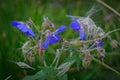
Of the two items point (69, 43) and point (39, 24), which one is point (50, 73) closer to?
point (69, 43)

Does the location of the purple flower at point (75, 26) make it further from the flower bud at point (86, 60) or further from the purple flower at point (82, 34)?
the flower bud at point (86, 60)

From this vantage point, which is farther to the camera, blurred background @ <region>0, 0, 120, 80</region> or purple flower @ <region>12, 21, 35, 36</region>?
blurred background @ <region>0, 0, 120, 80</region>

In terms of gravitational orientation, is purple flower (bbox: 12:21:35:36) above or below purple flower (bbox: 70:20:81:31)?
above

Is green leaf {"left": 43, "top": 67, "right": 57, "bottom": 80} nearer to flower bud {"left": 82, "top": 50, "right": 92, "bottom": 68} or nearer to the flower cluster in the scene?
the flower cluster

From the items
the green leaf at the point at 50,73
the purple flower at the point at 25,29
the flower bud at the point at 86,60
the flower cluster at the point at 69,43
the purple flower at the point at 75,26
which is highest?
the purple flower at the point at 25,29

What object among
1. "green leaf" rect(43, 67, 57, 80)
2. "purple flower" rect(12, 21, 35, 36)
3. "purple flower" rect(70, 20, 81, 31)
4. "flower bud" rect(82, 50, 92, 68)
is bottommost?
"green leaf" rect(43, 67, 57, 80)

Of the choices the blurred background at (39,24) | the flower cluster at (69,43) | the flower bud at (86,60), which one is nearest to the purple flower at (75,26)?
the flower cluster at (69,43)

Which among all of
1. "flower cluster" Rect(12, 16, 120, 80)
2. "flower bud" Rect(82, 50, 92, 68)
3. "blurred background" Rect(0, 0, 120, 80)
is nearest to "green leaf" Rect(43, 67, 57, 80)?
"flower cluster" Rect(12, 16, 120, 80)

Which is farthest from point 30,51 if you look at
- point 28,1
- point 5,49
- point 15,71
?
point 28,1

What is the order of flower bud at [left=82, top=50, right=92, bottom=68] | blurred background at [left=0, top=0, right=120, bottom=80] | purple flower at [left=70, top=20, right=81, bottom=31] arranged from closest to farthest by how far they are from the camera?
1. flower bud at [left=82, top=50, right=92, bottom=68]
2. purple flower at [left=70, top=20, right=81, bottom=31]
3. blurred background at [left=0, top=0, right=120, bottom=80]
